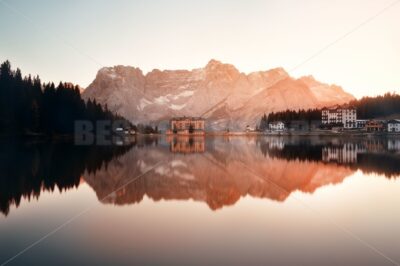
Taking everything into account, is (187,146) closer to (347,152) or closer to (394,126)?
(347,152)

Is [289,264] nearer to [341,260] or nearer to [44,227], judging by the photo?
[341,260]

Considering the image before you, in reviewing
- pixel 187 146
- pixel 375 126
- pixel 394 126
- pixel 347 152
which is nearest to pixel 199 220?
pixel 347 152

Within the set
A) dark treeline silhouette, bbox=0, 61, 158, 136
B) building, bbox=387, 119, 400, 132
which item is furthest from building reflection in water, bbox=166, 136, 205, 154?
building, bbox=387, 119, 400, 132

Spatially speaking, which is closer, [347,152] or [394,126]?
[347,152]

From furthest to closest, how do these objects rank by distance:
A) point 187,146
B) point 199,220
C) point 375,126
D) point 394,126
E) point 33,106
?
point 375,126 → point 394,126 → point 33,106 → point 187,146 → point 199,220

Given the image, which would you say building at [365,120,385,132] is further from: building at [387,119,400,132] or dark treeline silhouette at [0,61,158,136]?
dark treeline silhouette at [0,61,158,136]

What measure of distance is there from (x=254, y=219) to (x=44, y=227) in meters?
6.58

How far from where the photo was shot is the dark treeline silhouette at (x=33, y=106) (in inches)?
3482

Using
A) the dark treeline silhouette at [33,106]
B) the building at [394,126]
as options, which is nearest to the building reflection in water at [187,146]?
the dark treeline silhouette at [33,106]

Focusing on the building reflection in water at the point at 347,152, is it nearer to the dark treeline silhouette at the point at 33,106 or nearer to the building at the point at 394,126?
the dark treeline silhouette at the point at 33,106

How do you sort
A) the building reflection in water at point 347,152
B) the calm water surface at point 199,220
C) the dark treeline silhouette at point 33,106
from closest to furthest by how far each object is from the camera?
1. the calm water surface at point 199,220
2. the building reflection in water at point 347,152
3. the dark treeline silhouette at point 33,106

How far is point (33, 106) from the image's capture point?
3674 inches

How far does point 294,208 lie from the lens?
14.4 m

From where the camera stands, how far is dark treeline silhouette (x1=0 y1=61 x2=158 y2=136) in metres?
88.4
